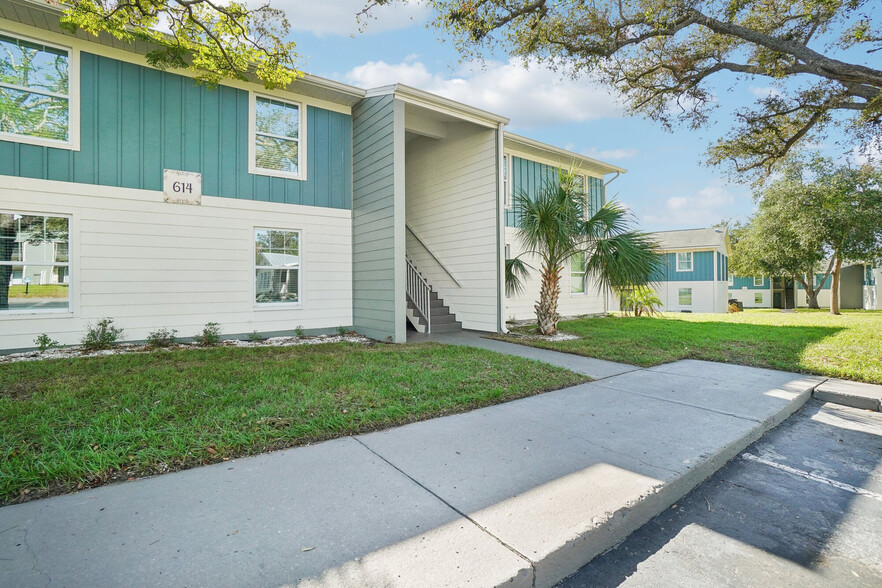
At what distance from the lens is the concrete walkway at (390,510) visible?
164 centimetres

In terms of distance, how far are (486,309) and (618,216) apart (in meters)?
3.18

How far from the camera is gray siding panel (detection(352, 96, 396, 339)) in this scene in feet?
23.9

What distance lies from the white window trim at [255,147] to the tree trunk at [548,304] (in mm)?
5247

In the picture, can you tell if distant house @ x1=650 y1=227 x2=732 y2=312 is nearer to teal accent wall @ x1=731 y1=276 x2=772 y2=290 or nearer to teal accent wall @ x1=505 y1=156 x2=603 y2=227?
teal accent wall @ x1=731 y1=276 x2=772 y2=290

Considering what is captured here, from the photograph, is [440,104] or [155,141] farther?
[440,104]

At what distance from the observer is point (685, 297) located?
77.5ft

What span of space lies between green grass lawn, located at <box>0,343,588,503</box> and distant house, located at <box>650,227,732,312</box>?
70.5ft

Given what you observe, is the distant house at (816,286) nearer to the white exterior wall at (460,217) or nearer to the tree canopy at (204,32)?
the white exterior wall at (460,217)

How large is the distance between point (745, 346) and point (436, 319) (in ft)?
19.4

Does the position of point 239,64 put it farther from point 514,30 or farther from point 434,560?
point 434,560

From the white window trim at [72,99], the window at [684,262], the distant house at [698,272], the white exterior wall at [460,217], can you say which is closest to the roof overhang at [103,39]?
the white window trim at [72,99]

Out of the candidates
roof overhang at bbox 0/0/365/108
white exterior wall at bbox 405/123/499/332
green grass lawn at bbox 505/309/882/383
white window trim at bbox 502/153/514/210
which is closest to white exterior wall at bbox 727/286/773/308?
green grass lawn at bbox 505/309/882/383

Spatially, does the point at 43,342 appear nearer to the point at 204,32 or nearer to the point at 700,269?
the point at 204,32

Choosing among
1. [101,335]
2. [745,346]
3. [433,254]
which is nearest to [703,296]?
[745,346]
